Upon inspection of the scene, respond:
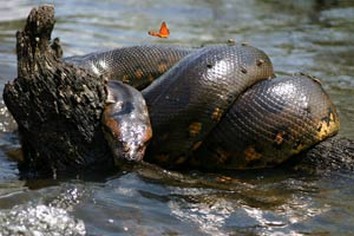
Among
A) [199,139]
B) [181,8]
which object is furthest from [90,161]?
[181,8]

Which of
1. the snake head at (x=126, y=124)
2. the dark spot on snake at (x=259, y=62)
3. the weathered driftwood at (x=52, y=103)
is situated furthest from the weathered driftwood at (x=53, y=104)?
the dark spot on snake at (x=259, y=62)

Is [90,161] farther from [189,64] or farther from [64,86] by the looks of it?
[189,64]

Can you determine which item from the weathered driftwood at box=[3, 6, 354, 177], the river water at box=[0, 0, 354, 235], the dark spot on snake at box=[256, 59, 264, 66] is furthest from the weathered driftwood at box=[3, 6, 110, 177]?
the dark spot on snake at box=[256, 59, 264, 66]

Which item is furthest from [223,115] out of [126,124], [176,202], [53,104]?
[53,104]

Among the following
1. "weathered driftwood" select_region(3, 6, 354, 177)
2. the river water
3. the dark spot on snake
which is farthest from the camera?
the dark spot on snake

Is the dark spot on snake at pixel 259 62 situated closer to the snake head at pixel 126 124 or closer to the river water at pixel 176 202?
the river water at pixel 176 202

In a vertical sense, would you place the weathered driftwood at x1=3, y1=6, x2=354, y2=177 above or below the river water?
above

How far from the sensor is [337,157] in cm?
752

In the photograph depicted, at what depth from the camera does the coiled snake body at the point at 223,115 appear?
7.24 metres

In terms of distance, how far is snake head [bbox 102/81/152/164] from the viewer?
6.86 m

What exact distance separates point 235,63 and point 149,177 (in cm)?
134

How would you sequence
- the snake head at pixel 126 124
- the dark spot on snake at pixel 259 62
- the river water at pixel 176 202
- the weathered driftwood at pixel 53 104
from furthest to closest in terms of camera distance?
the dark spot on snake at pixel 259 62, the weathered driftwood at pixel 53 104, the snake head at pixel 126 124, the river water at pixel 176 202

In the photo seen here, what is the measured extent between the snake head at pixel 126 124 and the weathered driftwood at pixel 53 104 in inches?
4.7

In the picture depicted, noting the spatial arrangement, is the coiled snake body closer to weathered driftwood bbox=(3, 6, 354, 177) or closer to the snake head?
the snake head
